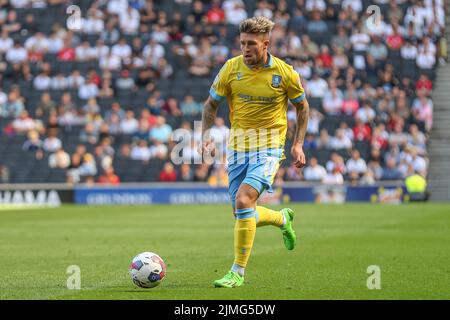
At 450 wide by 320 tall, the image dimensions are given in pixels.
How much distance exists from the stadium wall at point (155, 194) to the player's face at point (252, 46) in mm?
18283

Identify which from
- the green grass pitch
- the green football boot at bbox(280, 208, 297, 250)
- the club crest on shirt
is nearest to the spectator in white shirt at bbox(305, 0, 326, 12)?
the green grass pitch

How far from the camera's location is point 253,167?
937cm

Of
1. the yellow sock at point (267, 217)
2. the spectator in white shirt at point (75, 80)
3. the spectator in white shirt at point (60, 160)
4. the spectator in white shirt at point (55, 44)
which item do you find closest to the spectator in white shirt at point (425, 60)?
the spectator in white shirt at point (75, 80)

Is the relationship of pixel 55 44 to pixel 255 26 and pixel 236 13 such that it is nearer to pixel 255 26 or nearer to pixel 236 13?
pixel 236 13

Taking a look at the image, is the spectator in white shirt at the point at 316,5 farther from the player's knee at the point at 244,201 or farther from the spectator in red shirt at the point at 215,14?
the player's knee at the point at 244,201

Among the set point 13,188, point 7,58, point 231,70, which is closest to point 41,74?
point 7,58

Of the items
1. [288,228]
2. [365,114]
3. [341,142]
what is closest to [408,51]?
[365,114]

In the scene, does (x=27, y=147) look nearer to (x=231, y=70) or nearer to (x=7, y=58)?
(x=7, y=58)

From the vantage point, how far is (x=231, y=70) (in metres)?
9.50

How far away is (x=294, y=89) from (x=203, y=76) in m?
21.0

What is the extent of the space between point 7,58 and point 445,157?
547 inches

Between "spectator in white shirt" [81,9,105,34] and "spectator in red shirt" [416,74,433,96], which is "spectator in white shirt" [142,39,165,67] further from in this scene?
"spectator in red shirt" [416,74,433,96]

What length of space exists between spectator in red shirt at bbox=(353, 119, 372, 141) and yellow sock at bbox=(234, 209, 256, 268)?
19.3 m

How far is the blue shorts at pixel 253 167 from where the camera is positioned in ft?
30.6
